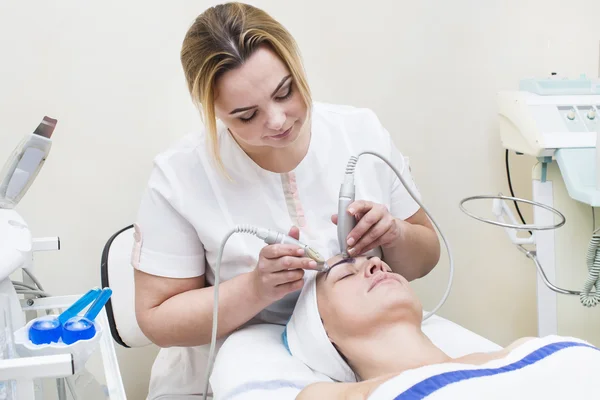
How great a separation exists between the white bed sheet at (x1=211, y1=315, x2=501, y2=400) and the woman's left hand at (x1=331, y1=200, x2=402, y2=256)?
0.87ft

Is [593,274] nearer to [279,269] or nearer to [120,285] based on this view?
[279,269]

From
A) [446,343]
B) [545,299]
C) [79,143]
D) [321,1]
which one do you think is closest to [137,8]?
[79,143]

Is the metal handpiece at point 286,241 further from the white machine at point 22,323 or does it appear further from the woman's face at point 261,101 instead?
the white machine at point 22,323

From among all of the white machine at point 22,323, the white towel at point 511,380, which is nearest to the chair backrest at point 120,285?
the white machine at point 22,323

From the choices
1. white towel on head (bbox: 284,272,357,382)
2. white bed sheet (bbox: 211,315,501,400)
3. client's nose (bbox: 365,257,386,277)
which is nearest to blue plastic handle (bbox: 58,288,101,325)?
white bed sheet (bbox: 211,315,501,400)

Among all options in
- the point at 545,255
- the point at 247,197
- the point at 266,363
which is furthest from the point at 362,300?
the point at 545,255

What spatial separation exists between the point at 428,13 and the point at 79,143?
1.24 metres

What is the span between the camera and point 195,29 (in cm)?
142

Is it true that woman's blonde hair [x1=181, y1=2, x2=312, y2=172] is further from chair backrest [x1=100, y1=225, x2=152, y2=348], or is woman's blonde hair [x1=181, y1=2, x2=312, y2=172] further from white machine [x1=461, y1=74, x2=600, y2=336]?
white machine [x1=461, y1=74, x2=600, y2=336]

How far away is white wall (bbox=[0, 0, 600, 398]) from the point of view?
2.01 meters

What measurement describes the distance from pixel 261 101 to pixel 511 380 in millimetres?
720

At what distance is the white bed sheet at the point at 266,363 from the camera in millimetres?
1251

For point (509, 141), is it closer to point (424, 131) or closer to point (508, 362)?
point (424, 131)

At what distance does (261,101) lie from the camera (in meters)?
1.37
